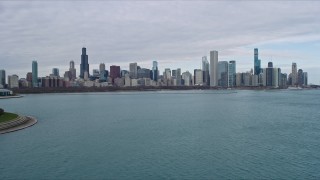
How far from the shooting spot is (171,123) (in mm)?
61688

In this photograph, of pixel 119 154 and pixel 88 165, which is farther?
pixel 119 154

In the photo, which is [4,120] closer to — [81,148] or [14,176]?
[81,148]

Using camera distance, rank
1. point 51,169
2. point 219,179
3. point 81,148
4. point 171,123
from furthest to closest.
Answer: point 171,123
point 81,148
point 51,169
point 219,179

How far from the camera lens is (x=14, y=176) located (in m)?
29.0

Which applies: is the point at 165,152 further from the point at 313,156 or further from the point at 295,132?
the point at 295,132

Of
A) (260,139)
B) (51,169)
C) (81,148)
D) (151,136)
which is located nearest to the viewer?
(51,169)

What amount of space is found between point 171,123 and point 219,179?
33796 millimetres

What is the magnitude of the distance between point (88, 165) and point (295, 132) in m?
30.3

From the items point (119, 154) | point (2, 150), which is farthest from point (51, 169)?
point (2, 150)

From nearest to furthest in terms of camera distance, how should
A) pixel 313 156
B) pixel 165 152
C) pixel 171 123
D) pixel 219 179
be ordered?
pixel 219 179, pixel 313 156, pixel 165 152, pixel 171 123

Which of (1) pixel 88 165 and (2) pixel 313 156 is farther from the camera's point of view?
(2) pixel 313 156

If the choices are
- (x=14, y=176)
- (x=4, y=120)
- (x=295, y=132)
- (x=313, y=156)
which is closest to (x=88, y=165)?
(x=14, y=176)

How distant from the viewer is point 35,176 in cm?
2902

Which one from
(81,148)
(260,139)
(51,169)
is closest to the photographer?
(51,169)
